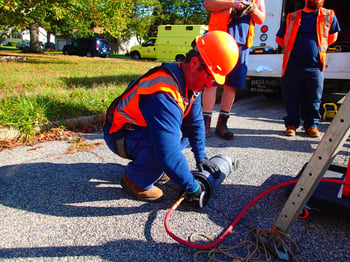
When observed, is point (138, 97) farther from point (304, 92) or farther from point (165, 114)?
point (304, 92)

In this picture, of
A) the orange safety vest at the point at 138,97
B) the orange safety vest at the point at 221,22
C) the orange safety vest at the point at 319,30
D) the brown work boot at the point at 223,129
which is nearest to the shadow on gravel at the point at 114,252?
the orange safety vest at the point at 138,97

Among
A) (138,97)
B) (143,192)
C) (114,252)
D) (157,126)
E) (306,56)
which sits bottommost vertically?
(114,252)

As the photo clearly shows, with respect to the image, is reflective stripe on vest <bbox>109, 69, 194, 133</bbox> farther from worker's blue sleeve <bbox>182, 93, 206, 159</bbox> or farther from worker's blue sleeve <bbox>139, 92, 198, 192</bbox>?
worker's blue sleeve <bbox>182, 93, 206, 159</bbox>

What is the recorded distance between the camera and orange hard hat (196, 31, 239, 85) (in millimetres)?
1727

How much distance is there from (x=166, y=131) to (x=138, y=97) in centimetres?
34

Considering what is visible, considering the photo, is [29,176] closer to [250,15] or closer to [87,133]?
[87,133]

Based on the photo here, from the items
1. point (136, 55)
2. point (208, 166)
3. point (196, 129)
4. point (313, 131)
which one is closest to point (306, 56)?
point (313, 131)

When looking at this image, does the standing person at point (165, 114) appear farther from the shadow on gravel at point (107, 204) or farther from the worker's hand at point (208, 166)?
the shadow on gravel at point (107, 204)

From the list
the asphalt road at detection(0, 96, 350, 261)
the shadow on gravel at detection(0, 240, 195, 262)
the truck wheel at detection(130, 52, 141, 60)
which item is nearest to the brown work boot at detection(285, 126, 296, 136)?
the asphalt road at detection(0, 96, 350, 261)

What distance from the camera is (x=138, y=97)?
188cm

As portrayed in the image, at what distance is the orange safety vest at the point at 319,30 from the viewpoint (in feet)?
11.4

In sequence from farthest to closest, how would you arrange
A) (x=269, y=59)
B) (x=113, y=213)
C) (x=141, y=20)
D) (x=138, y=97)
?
(x=141, y=20), (x=269, y=59), (x=113, y=213), (x=138, y=97)

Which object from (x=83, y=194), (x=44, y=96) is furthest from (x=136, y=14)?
(x=83, y=194)

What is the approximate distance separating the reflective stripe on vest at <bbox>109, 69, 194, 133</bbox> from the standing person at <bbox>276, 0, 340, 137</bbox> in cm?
231
